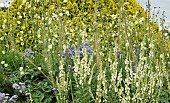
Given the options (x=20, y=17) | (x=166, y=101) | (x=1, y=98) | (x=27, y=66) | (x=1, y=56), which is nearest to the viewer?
(x=1, y=98)

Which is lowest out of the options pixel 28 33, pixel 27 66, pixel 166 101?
pixel 166 101

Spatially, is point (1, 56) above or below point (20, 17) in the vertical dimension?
below

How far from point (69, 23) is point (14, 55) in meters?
1.99

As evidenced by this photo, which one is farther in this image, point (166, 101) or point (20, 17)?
point (20, 17)

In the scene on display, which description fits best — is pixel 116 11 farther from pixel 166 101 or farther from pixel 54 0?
pixel 166 101

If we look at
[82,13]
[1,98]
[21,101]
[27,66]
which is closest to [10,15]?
[82,13]

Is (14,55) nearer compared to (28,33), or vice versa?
(14,55)

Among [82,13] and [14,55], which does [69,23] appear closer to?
[82,13]

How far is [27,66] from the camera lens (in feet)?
14.7

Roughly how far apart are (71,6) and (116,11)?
2.69 feet

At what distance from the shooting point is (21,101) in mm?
4098

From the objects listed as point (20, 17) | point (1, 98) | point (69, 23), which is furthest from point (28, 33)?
point (1, 98)

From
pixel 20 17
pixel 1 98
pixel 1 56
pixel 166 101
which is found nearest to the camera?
pixel 1 98

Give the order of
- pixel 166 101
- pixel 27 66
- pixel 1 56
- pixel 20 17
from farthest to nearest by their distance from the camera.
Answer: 1. pixel 20 17
2. pixel 1 56
3. pixel 27 66
4. pixel 166 101
